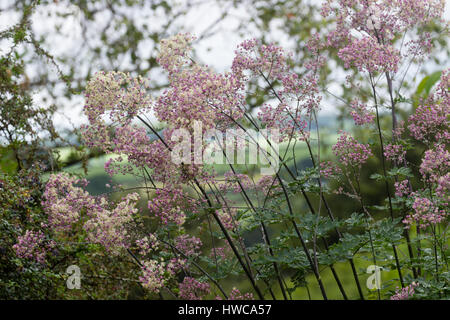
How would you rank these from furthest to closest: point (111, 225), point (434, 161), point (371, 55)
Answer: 1. point (371, 55)
2. point (434, 161)
3. point (111, 225)

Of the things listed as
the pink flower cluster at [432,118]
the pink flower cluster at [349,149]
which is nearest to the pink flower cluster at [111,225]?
the pink flower cluster at [349,149]

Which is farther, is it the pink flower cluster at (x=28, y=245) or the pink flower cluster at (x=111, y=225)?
the pink flower cluster at (x=28, y=245)

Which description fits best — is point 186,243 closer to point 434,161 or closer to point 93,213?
point 93,213

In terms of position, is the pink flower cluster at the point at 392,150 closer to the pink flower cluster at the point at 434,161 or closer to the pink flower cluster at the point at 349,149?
the pink flower cluster at the point at 349,149

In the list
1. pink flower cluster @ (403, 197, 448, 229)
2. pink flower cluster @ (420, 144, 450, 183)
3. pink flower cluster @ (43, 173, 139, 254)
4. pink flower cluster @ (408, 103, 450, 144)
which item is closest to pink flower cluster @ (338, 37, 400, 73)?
pink flower cluster @ (408, 103, 450, 144)

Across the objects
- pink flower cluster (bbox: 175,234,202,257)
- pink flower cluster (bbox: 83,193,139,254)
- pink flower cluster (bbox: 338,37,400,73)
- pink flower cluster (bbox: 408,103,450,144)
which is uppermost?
pink flower cluster (bbox: 338,37,400,73)

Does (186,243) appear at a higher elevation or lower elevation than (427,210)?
lower

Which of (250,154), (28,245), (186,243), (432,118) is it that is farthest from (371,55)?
(28,245)

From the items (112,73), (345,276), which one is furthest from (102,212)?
(345,276)

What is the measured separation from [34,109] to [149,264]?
2.20 metres

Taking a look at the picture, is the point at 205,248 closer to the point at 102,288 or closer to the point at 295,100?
the point at 102,288

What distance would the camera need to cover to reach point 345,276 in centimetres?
490

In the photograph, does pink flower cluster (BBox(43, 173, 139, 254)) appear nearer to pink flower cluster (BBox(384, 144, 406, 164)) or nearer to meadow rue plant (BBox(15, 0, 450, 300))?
meadow rue plant (BBox(15, 0, 450, 300))

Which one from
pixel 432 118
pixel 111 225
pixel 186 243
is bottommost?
pixel 186 243
